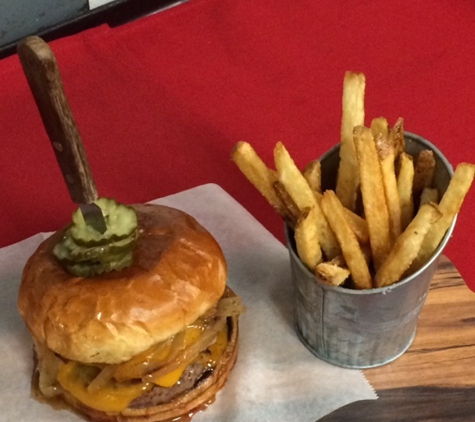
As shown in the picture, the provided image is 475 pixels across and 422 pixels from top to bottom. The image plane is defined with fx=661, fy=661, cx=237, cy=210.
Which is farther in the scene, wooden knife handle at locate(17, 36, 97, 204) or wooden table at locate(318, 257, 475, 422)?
wooden table at locate(318, 257, 475, 422)

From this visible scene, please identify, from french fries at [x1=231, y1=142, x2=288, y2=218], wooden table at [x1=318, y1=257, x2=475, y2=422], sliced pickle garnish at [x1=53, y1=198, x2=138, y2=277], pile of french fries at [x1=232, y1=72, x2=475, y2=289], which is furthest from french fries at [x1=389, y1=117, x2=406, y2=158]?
sliced pickle garnish at [x1=53, y1=198, x2=138, y2=277]

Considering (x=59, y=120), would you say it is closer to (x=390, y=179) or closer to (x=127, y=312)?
(x=127, y=312)

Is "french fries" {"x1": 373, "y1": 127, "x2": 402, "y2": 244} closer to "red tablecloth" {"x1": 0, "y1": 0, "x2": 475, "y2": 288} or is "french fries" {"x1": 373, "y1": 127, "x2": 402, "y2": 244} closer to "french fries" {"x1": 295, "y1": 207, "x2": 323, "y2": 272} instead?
"french fries" {"x1": 295, "y1": 207, "x2": 323, "y2": 272}

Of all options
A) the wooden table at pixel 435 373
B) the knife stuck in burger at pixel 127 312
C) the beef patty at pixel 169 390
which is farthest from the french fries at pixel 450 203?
the beef patty at pixel 169 390

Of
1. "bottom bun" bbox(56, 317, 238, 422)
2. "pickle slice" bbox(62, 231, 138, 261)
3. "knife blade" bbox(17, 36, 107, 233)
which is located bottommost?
"bottom bun" bbox(56, 317, 238, 422)

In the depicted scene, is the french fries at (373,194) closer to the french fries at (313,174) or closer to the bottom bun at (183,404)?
the french fries at (313,174)
